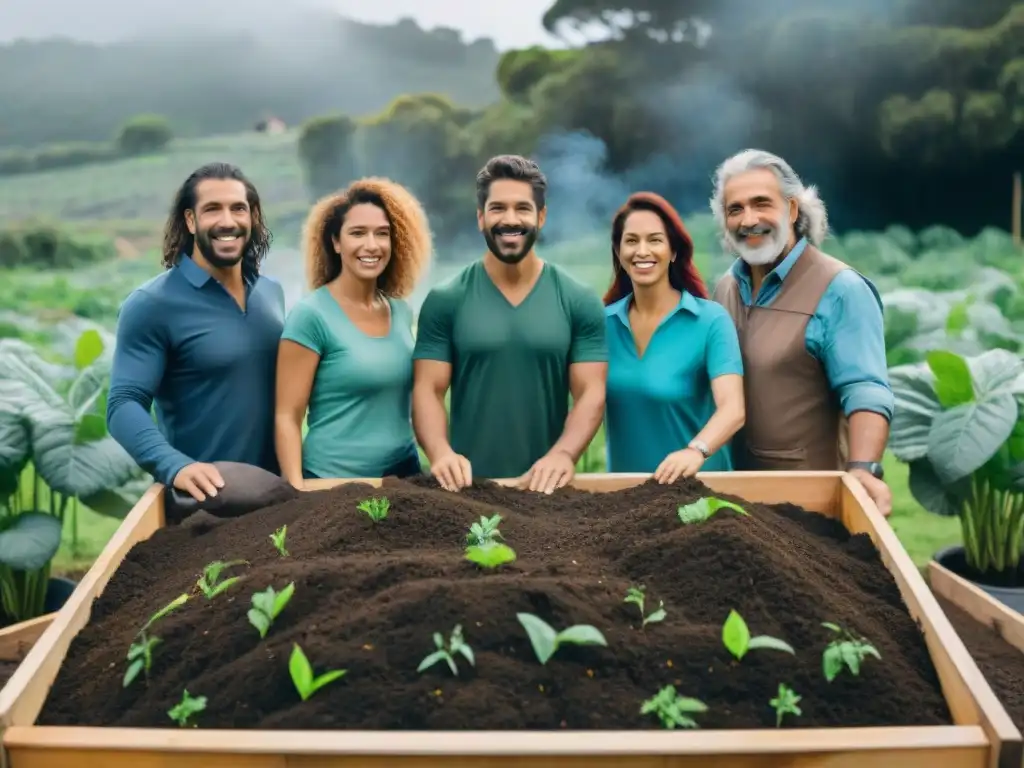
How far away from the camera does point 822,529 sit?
75.9 inches

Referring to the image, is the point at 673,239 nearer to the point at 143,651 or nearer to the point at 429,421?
the point at 429,421

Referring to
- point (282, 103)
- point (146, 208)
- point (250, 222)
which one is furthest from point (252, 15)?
point (250, 222)

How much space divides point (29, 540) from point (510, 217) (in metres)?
1.69

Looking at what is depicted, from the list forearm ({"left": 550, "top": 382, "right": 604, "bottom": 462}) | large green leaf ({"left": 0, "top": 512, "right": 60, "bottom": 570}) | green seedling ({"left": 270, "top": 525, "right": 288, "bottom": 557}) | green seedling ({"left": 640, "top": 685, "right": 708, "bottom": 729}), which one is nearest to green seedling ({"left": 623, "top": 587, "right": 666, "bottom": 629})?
green seedling ({"left": 640, "top": 685, "right": 708, "bottom": 729})

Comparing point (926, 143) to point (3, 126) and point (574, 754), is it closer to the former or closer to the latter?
point (3, 126)

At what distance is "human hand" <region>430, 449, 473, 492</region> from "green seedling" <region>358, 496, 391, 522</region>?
231 millimetres

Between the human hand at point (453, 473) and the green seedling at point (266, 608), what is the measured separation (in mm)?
576

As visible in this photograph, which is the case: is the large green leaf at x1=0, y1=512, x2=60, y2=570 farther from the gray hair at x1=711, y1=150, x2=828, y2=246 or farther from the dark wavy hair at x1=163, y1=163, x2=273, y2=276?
the gray hair at x1=711, y1=150, x2=828, y2=246

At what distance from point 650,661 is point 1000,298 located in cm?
556

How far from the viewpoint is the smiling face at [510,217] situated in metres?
2.14

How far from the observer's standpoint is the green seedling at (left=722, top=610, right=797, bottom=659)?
1319 millimetres

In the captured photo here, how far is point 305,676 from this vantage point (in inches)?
49.5

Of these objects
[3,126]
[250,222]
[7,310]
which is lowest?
[7,310]

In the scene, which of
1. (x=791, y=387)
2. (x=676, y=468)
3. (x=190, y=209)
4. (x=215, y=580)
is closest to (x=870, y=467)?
(x=791, y=387)
